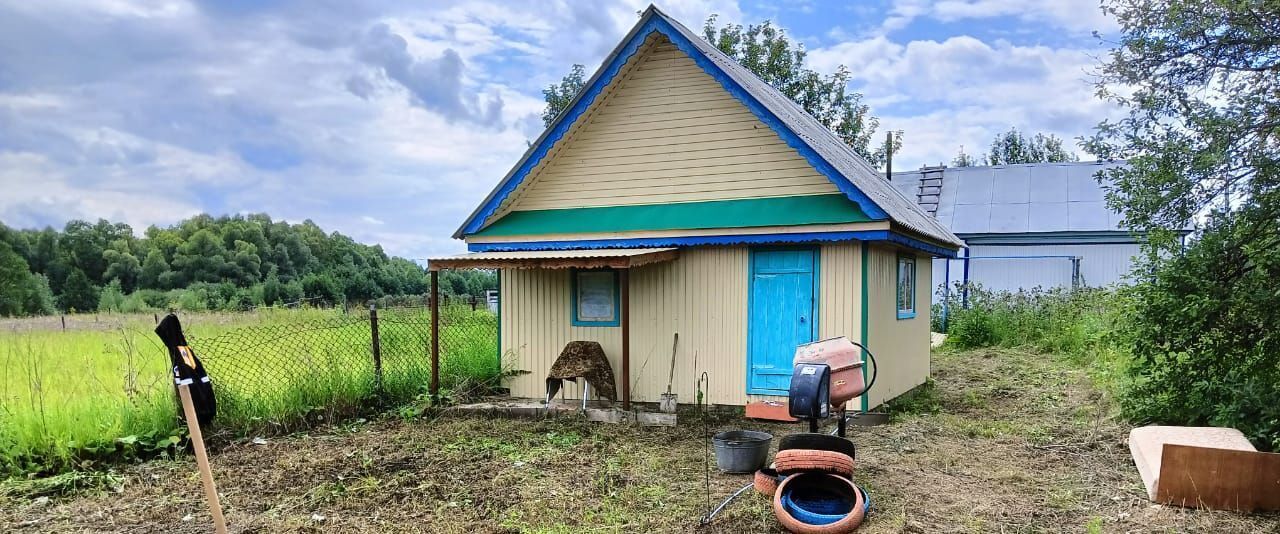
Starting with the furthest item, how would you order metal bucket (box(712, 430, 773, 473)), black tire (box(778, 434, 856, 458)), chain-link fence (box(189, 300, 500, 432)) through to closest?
1. chain-link fence (box(189, 300, 500, 432))
2. metal bucket (box(712, 430, 773, 473))
3. black tire (box(778, 434, 856, 458))

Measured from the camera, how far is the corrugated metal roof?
20619 mm

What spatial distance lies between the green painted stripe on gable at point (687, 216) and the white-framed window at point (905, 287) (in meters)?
1.99

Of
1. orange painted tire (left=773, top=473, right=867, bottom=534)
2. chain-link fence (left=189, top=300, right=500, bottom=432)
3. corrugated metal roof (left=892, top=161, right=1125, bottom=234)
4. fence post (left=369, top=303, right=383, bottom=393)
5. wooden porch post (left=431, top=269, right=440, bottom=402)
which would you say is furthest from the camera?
corrugated metal roof (left=892, top=161, right=1125, bottom=234)

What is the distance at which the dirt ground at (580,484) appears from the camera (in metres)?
5.05

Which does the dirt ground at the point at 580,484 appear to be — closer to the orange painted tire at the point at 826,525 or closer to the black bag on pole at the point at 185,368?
the orange painted tire at the point at 826,525

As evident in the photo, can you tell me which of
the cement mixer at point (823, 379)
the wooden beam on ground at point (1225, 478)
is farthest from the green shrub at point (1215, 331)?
the cement mixer at point (823, 379)

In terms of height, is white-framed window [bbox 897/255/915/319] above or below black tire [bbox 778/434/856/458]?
above

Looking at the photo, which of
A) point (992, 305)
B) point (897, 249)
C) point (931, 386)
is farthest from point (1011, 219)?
point (897, 249)

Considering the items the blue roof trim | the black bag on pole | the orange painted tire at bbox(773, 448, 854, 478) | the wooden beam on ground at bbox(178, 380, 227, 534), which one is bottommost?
the orange painted tire at bbox(773, 448, 854, 478)

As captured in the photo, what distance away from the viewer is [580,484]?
19.5 ft

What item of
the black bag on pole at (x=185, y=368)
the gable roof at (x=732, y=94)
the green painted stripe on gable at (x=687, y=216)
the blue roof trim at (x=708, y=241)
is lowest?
the black bag on pole at (x=185, y=368)

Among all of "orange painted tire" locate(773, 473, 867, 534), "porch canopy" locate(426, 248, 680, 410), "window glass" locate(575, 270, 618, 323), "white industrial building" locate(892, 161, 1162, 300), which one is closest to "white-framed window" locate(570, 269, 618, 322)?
"window glass" locate(575, 270, 618, 323)

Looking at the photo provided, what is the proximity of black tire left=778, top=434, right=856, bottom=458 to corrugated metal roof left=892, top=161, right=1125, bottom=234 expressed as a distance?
1612 centimetres

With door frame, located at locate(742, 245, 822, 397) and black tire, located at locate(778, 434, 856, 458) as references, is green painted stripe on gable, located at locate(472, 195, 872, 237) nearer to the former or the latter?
door frame, located at locate(742, 245, 822, 397)
